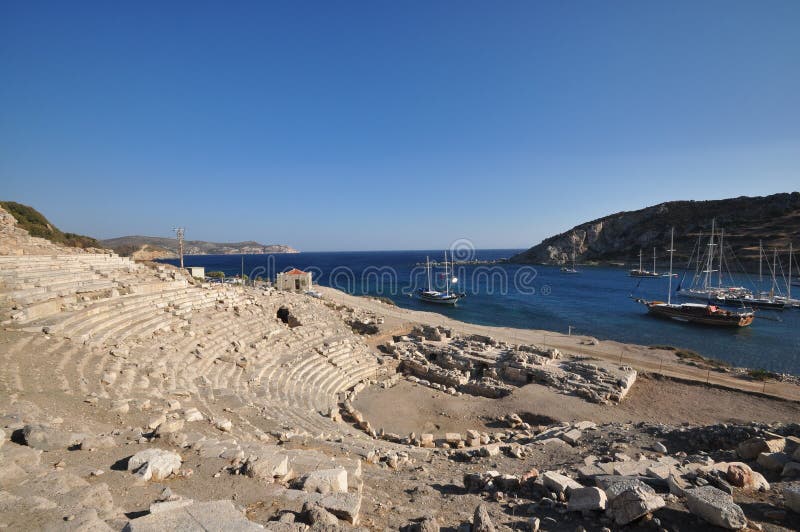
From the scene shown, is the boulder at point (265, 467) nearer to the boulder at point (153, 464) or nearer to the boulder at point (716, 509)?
the boulder at point (153, 464)

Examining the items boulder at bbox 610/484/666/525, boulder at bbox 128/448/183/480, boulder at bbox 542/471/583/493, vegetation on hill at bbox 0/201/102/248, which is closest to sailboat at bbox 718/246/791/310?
boulder at bbox 542/471/583/493

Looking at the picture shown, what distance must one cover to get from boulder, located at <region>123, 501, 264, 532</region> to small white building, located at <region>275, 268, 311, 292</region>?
133ft

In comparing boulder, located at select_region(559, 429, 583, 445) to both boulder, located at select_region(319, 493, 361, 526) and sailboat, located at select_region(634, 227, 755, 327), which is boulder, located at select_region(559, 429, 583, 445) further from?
sailboat, located at select_region(634, 227, 755, 327)

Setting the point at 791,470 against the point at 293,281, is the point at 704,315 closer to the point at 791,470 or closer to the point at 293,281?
the point at 791,470

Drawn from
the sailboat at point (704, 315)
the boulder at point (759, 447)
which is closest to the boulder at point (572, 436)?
the boulder at point (759, 447)

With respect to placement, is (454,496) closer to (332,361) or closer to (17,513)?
(17,513)

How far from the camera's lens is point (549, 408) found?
49.6 ft

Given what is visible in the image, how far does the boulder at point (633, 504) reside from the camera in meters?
4.19

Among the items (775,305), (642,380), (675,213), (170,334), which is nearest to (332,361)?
(170,334)

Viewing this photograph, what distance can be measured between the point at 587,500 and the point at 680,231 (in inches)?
5082

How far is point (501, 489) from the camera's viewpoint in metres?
6.02

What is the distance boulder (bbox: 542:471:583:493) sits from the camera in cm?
536

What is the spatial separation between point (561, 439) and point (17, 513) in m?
11.5

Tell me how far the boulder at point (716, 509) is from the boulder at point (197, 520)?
4.98 meters
